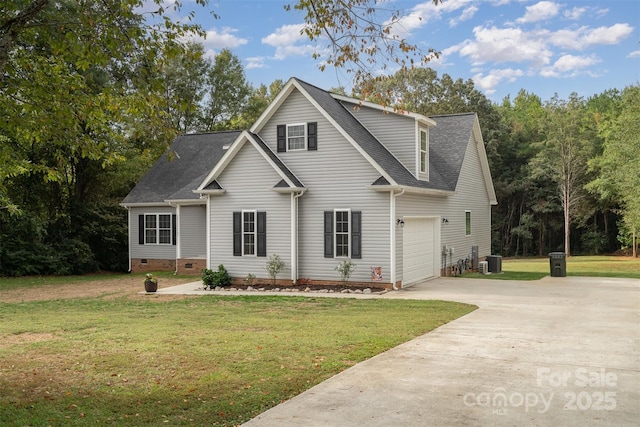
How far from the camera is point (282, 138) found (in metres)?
19.1

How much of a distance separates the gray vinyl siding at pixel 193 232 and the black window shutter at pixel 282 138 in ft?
22.9

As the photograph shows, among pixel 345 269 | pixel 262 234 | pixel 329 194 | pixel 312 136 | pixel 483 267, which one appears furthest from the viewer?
pixel 483 267

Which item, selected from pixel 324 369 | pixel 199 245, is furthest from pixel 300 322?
pixel 199 245

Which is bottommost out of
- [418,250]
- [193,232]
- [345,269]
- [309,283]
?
[309,283]

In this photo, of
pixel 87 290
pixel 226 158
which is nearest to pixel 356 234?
pixel 226 158

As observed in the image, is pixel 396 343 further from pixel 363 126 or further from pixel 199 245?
pixel 199 245

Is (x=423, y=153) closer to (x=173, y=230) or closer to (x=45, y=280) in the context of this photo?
(x=173, y=230)

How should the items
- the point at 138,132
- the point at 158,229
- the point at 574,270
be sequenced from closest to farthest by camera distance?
the point at 138,132, the point at 158,229, the point at 574,270

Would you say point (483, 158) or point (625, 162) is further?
point (625, 162)

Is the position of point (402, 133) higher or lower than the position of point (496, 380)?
higher

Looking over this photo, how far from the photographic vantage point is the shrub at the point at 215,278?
18.8m

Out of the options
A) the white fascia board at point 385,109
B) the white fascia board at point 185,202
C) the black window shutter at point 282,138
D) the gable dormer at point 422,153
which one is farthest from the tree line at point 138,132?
the black window shutter at point 282,138

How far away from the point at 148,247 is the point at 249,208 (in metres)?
9.86

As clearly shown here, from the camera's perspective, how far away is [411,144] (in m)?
19.2
